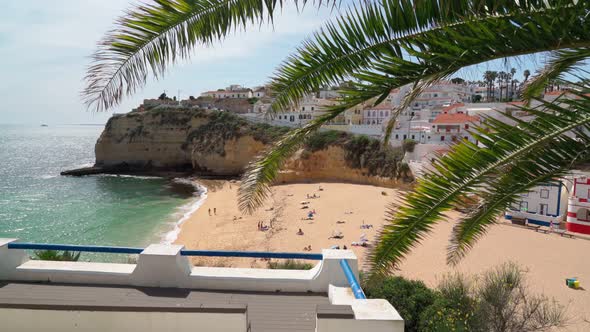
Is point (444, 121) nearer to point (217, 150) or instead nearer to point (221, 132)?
point (217, 150)

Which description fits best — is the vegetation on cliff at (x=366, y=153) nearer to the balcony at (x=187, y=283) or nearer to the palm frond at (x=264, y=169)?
the balcony at (x=187, y=283)

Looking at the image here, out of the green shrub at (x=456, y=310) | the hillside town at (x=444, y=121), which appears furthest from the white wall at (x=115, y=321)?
the green shrub at (x=456, y=310)

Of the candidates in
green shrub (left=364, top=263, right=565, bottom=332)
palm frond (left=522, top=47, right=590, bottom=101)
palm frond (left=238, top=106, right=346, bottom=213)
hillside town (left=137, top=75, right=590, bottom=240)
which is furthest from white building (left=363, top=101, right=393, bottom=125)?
palm frond (left=238, top=106, right=346, bottom=213)

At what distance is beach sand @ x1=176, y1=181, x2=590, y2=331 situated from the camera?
50.6ft

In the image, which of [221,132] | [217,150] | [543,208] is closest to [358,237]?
[543,208]

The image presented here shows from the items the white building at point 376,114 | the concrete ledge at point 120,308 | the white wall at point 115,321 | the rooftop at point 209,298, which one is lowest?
the rooftop at point 209,298

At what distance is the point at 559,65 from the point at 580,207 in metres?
21.9

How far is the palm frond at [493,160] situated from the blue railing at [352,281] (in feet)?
2.52

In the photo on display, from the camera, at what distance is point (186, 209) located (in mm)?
32375

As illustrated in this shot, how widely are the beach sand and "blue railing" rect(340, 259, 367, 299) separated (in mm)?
4550

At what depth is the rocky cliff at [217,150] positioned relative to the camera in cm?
4075

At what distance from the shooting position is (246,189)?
331cm

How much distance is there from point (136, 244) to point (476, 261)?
1876 centimetres

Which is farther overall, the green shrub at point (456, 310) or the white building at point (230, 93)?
the white building at point (230, 93)
